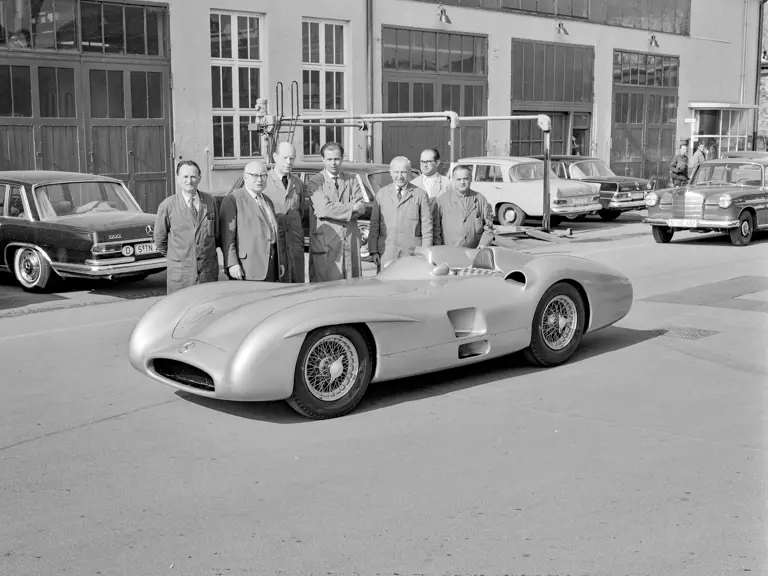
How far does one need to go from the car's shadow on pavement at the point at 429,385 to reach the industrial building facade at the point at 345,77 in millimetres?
13819

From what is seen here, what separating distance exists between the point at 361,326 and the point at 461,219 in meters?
2.90

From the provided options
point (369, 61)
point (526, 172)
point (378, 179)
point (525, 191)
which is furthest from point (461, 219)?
point (369, 61)

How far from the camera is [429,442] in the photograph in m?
5.81

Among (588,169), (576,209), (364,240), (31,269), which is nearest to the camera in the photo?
(31,269)

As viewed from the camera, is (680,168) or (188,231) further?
(680,168)

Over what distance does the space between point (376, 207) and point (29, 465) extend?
4.30 m

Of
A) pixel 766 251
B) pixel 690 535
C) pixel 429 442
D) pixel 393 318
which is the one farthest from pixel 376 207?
pixel 766 251

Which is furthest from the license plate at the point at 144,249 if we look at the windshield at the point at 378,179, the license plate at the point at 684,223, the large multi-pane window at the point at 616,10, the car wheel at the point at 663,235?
the large multi-pane window at the point at 616,10

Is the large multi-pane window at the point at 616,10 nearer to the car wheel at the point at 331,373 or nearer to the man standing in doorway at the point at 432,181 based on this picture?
the man standing in doorway at the point at 432,181

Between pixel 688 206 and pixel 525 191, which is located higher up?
pixel 525 191

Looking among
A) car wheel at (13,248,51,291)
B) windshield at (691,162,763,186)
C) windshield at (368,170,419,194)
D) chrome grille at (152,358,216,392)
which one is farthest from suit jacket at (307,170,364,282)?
windshield at (691,162,763,186)

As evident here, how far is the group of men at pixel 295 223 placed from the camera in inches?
308

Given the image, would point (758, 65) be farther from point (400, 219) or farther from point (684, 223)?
point (400, 219)

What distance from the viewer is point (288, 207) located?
834 centimetres
